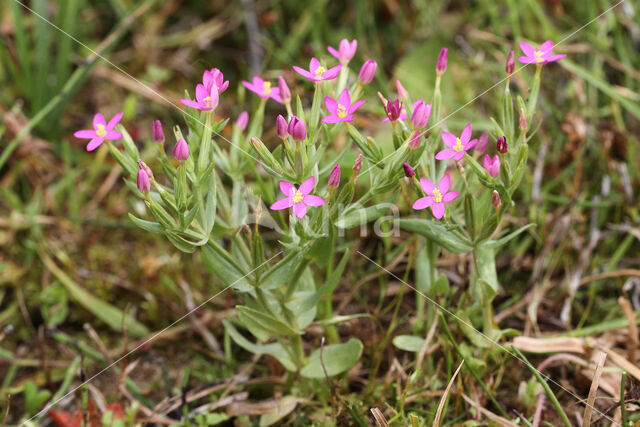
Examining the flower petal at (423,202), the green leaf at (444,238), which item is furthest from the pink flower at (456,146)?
the green leaf at (444,238)

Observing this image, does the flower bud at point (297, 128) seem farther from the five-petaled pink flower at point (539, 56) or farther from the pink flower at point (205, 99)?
the five-petaled pink flower at point (539, 56)

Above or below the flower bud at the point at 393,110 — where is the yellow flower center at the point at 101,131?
above

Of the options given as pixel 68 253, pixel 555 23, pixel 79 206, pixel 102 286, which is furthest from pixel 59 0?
pixel 555 23

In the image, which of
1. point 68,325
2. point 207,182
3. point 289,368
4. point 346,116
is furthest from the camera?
point 68,325

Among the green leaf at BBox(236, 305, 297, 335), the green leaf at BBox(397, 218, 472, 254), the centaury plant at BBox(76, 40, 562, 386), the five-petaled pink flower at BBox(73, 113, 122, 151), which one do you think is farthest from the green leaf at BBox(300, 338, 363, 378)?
the five-petaled pink flower at BBox(73, 113, 122, 151)

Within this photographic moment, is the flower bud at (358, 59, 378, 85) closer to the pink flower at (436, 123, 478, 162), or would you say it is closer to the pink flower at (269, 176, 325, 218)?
the pink flower at (436, 123, 478, 162)

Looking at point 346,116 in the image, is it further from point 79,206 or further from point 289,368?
point 79,206

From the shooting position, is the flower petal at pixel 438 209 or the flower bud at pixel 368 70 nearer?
the flower petal at pixel 438 209
